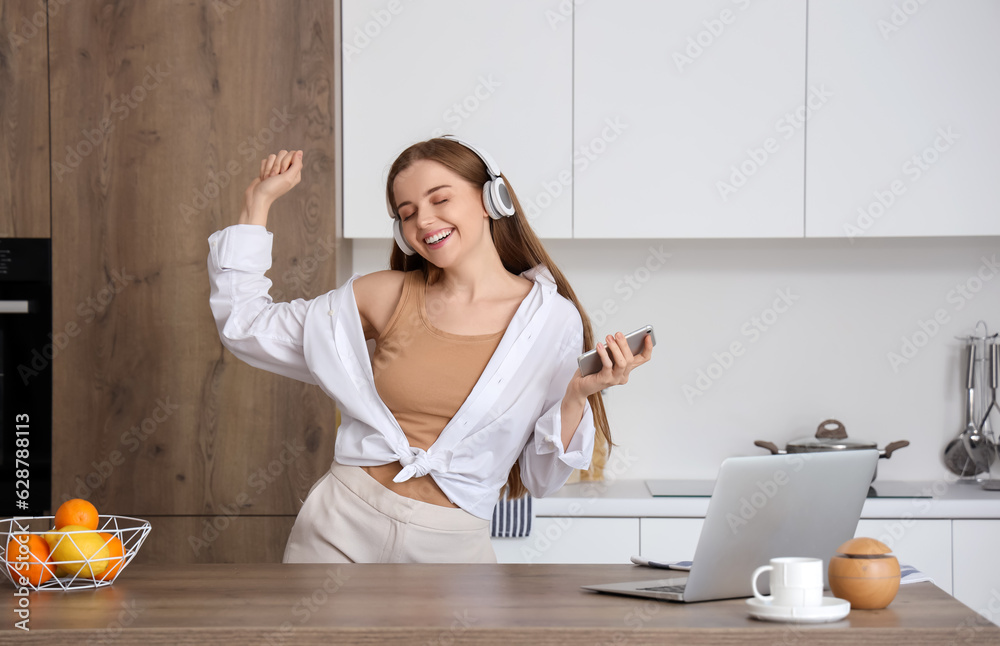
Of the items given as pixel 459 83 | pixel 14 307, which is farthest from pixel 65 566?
pixel 459 83

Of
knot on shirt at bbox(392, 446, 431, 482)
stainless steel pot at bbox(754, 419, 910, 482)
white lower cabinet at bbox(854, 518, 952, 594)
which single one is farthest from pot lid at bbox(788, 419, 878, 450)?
knot on shirt at bbox(392, 446, 431, 482)

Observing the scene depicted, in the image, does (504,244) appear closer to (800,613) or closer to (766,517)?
(766,517)

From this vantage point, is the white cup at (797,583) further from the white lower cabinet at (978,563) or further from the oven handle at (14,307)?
the oven handle at (14,307)

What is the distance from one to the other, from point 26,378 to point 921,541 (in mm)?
2492

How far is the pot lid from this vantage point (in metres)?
2.85

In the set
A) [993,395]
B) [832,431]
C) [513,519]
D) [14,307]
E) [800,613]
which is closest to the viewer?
[800,613]

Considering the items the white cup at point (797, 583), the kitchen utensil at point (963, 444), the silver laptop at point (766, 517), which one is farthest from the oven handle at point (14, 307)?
the kitchen utensil at point (963, 444)

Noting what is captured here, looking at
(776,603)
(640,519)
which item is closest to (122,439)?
(640,519)

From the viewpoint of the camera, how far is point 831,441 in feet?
9.53

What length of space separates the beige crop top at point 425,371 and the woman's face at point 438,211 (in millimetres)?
138

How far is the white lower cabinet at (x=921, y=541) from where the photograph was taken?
8.59 feet

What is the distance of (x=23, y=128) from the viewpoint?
2.56 m

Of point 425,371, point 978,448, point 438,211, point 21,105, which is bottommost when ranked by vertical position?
point 978,448

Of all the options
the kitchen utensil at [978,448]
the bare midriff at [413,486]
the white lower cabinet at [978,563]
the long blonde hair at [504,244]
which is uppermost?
the long blonde hair at [504,244]
